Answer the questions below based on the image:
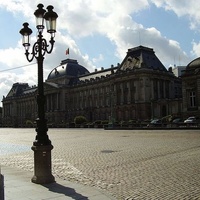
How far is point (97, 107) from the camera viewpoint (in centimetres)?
10912

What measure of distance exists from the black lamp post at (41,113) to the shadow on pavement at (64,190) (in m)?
0.45

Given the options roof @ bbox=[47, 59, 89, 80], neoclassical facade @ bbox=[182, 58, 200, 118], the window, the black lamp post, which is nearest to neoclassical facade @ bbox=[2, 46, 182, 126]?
roof @ bbox=[47, 59, 89, 80]

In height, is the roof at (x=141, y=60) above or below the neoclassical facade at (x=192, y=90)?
above

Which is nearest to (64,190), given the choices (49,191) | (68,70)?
(49,191)

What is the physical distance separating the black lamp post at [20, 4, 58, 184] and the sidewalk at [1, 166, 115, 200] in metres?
0.41

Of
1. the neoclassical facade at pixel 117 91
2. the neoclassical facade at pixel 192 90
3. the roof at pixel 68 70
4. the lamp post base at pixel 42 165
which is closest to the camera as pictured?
the lamp post base at pixel 42 165

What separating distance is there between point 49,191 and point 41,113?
2705 millimetres

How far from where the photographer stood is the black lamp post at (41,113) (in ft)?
32.5

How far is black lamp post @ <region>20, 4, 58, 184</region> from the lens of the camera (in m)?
9.91

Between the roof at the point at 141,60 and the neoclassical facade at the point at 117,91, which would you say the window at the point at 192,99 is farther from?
the roof at the point at 141,60

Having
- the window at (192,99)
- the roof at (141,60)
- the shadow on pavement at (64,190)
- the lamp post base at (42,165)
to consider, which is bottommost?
the shadow on pavement at (64,190)

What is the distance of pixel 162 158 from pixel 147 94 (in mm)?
76515

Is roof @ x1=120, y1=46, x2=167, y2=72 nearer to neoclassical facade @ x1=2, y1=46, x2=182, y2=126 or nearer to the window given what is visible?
neoclassical facade @ x1=2, y1=46, x2=182, y2=126

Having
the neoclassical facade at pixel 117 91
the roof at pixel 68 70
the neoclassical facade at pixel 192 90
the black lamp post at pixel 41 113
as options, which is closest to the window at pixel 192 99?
the neoclassical facade at pixel 192 90
